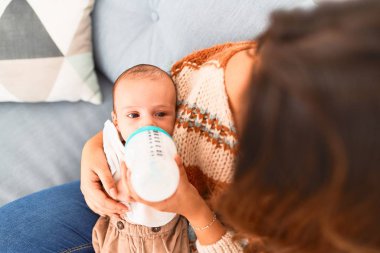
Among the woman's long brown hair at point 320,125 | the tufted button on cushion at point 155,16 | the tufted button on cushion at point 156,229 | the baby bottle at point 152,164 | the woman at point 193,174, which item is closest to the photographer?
the woman's long brown hair at point 320,125

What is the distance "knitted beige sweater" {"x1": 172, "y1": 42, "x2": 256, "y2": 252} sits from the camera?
90 centimetres

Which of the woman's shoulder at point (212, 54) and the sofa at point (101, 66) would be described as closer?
the woman's shoulder at point (212, 54)

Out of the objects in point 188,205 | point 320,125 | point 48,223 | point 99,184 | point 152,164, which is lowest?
point 48,223

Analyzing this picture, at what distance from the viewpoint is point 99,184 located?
1026 millimetres

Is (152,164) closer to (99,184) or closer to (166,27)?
(99,184)

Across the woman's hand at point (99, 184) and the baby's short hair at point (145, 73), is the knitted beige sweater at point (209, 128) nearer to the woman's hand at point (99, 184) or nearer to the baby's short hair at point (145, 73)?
the baby's short hair at point (145, 73)

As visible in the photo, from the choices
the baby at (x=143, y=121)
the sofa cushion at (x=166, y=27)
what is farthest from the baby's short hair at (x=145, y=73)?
the sofa cushion at (x=166, y=27)

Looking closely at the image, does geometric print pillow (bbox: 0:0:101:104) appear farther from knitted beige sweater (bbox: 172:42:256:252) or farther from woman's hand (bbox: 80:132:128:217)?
knitted beige sweater (bbox: 172:42:256:252)

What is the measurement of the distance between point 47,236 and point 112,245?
0.57 ft

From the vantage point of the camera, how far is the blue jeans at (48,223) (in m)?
1.03

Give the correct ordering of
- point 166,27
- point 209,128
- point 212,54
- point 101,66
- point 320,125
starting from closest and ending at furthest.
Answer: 1. point 320,125
2. point 209,128
3. point 212,54
4. point 166,27
5. point 101,66

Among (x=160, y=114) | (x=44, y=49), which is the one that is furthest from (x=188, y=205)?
(x=44, y=49)

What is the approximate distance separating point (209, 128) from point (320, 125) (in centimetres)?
45

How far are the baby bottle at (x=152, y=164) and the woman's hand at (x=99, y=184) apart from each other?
21 centimetres
